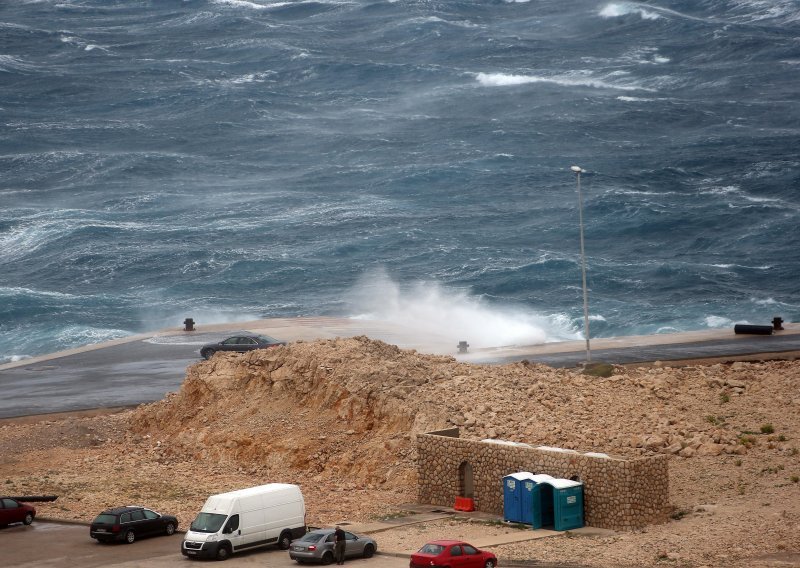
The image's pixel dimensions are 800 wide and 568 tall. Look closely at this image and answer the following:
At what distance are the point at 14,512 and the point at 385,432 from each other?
34.3 ft

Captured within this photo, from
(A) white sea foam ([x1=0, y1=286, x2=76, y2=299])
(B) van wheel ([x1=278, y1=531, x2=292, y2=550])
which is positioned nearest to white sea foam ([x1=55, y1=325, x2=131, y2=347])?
(A) white sea foam ([x1=0, y1=286, x2=76, y2=299])

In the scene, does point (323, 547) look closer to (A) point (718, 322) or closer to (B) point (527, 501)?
(B) point (527, 501)

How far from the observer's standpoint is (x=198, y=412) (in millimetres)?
40531

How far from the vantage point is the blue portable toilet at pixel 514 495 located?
29.5 m

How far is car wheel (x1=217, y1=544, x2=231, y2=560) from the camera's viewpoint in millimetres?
27031

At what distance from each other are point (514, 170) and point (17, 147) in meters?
42.1

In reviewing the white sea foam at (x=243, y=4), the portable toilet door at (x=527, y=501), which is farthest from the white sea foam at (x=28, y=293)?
the white sea foam at (x=243, y=4)

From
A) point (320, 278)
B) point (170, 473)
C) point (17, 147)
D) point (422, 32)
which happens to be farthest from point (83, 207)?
point (170, 473)

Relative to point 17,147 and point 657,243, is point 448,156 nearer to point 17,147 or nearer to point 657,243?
point 657,243

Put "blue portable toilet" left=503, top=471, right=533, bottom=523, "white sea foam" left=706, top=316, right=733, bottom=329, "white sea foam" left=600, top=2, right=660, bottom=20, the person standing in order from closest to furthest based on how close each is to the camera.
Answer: the person standing < "blue portable toilet" left=503, top=471, right=533, bottom=523 < "white sea foam" left=706, top=316, right=733, bottom=329 < "white sea foam" left=600, top=2, right=660, bottom=20

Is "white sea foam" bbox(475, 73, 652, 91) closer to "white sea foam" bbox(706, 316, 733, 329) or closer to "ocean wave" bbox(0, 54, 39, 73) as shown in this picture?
"ocean wave" bbox(0, 54, 39, 73)

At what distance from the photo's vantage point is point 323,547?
86.1ft

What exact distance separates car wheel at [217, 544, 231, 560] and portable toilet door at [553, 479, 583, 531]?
7.12m

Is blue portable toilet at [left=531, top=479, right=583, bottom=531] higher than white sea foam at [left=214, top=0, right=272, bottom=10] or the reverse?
the reverse
